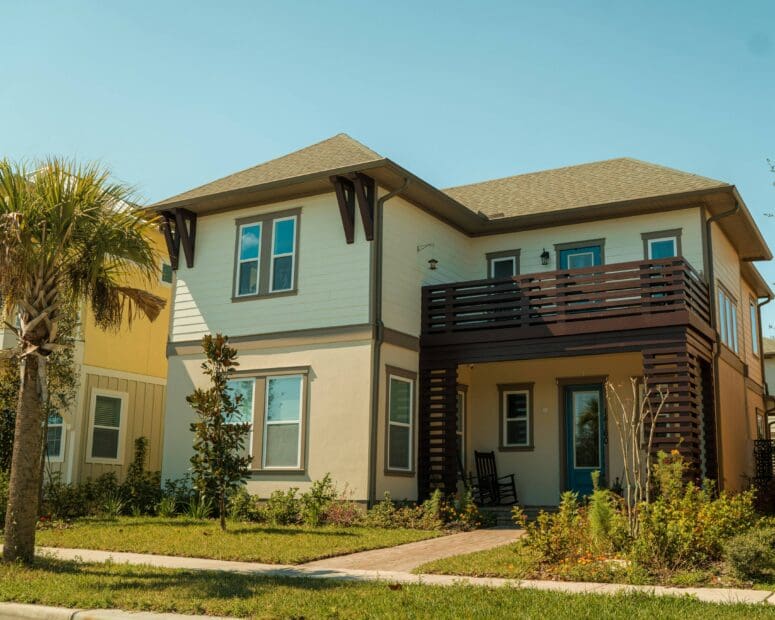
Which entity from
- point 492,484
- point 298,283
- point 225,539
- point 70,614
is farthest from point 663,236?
point 70,614

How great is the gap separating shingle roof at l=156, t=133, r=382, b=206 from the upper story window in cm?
391

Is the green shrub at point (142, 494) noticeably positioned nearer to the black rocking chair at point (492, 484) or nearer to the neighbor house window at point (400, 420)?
the neighbor house window at point (400, 420)

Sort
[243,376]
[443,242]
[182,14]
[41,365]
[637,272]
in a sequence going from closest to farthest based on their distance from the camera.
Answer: [41,365] → [182,14] → [637,272] → [243,376] → [443,242]

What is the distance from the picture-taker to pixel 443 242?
61.9 feet

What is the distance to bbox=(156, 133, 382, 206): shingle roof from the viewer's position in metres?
16.9

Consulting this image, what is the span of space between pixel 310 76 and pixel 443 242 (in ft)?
23.1

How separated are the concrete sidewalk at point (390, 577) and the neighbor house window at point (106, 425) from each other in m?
9.06

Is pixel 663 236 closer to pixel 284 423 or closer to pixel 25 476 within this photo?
pixel 284 423

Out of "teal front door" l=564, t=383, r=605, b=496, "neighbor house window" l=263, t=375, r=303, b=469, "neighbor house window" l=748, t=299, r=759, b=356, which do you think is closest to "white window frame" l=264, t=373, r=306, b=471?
"neighbor house window" l=263, t=375, r=303, b=469

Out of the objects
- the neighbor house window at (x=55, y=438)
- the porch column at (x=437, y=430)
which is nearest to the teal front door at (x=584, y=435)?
the porch column at (x=437, y=430)

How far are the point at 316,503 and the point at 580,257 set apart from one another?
7.78m

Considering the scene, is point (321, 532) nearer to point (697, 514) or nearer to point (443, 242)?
point (697, 514)

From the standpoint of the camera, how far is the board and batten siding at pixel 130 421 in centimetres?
2055

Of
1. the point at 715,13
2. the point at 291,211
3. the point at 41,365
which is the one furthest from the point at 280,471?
the point at 715,13
